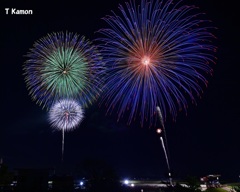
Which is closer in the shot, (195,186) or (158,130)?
(195,186)

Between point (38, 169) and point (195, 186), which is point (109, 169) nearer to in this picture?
point (38, 169)

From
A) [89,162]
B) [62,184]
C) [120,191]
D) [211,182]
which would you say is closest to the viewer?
[120,191]

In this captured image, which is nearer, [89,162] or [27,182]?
[27,182]

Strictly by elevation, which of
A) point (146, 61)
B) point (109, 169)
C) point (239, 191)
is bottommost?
point (239, 191)

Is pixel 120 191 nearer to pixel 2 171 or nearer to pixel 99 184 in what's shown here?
pixel 99 184

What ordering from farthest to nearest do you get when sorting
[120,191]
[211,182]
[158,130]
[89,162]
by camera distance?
[211,182], [89,162], [120,191], [158,130]

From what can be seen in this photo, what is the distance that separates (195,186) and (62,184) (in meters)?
24.1

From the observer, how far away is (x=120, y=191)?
1667 inches

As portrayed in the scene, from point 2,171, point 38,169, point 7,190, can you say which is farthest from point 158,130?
point 2,171

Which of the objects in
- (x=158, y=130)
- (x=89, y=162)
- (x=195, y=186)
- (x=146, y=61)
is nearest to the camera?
(x=146, y=61)

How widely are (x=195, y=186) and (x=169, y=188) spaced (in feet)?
27.0

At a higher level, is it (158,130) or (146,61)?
(146,61)

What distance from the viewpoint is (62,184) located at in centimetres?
4541

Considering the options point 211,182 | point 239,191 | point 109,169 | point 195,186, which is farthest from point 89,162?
point 211,182
